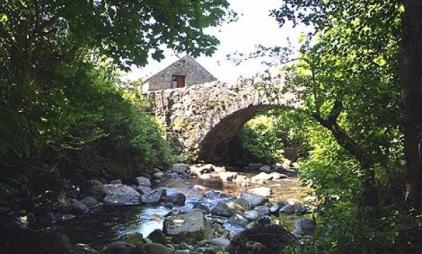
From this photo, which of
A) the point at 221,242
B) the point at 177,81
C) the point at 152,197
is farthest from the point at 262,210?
the point at 177,81

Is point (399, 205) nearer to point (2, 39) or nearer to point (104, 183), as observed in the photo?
point (2, 39)

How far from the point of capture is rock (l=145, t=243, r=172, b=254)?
4.88 meters

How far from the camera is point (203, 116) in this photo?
15.3 meters

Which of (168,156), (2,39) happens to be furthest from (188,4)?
(168,156)

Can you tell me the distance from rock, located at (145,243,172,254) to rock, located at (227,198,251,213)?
9.23ft

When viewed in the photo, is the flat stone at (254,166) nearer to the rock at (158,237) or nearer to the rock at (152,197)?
the rock at (152,197)

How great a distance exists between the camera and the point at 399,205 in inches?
104

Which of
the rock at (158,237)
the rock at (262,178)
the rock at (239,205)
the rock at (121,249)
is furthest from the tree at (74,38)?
the rock at (262,178)

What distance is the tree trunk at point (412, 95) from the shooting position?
2264 mm

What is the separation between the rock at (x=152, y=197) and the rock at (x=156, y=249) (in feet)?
10.7

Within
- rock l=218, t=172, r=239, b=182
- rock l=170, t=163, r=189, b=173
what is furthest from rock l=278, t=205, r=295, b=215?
rock l=170, t=163, r=189, b=173

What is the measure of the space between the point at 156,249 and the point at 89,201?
2870 mm

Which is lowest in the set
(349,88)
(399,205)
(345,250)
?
(345,250)

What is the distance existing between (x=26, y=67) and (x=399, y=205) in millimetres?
2889
